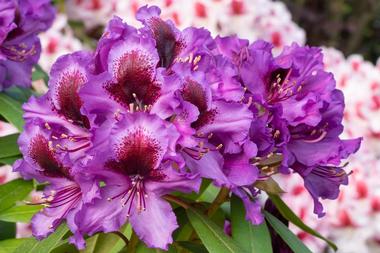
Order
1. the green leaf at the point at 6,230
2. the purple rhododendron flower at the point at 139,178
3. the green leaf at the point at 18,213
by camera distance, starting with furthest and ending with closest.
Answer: the green leaf at the point at 6,230 < the green leaf at the point at 18,213 < the purple rhododendron flower at the point at 139,178

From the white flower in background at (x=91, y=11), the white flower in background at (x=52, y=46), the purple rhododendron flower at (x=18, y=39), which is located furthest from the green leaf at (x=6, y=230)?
the white flower in background at (x=91, y=11)

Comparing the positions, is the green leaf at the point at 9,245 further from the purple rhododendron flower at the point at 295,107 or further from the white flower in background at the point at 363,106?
the white flower in background at the point at 363,106

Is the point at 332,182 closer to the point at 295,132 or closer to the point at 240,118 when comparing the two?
the point at 295,132

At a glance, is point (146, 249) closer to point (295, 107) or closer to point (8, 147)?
point (295, 107)

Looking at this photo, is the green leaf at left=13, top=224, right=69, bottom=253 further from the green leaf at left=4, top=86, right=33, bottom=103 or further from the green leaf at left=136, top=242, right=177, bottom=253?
the green leaf at left=4, top=86, right=33, bottom=103

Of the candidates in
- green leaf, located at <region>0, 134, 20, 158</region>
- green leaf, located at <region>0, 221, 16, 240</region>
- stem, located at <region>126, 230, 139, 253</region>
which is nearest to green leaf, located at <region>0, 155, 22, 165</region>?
green leaf, located at <region>0, 134, 20, 158</region>

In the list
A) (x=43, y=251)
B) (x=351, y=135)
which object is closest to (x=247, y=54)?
(x=43, y=251)

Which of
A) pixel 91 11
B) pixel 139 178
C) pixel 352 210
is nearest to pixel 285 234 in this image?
pixel 139 178
